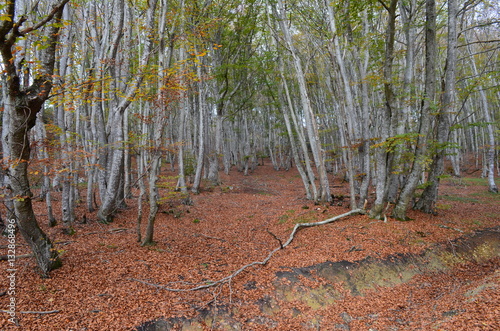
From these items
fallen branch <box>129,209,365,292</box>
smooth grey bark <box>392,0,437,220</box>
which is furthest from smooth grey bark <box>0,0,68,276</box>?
smooth grey bark <box>392,0,437,220</box>

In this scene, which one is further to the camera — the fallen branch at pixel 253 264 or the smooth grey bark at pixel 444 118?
the smooth grey bark at pixel 444 118

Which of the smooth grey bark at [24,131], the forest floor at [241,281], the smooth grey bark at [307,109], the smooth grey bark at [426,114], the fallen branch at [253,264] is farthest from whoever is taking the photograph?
the smooth grey bark at [307,109]

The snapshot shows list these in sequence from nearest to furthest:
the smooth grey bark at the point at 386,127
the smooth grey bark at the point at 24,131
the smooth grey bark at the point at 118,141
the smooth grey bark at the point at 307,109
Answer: the smooth grey bark at the point at 24,131, the smooth grey bark at the point at 118,141, the smooth grey bark at the point at 386,127, the smooth grey bark at the point at 307,109

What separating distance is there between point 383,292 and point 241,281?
2856 millimetres

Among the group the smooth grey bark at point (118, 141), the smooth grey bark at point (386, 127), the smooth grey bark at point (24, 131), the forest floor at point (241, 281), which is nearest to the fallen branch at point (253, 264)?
the forest floor at point (241, 281)

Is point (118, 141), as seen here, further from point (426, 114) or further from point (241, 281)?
point (426, 114)

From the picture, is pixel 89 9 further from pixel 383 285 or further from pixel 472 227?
pixel 472 227

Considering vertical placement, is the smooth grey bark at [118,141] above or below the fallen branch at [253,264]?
above

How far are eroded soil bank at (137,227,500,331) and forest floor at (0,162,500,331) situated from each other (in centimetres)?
2

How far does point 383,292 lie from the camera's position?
194 inches

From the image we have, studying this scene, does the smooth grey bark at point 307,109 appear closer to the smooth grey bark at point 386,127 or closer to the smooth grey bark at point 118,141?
the smooth grey bark at point 386,127

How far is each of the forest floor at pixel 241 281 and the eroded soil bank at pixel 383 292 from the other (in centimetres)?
2

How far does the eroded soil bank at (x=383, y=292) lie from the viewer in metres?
3.63

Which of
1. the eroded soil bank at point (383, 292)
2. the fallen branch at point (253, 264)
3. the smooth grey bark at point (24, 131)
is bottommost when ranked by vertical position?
the eroded soil bank at point (383, 292)
